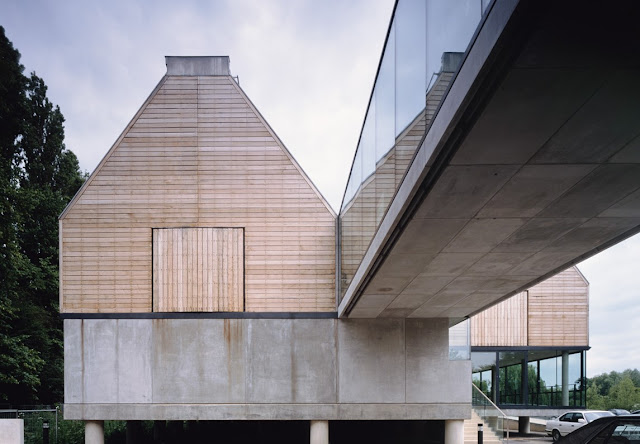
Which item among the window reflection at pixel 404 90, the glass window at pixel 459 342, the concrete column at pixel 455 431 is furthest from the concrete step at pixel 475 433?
the window reflection at pixel 404 90

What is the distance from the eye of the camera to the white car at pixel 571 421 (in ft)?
54.5

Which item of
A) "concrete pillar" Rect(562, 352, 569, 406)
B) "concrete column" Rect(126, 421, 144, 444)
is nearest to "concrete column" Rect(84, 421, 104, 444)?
"concrete column" Rect(126, 421, 144, 444)

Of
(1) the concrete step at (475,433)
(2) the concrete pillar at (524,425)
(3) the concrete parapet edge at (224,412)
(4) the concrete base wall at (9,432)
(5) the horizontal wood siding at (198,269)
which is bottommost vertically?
(2) the concrete pillar at (524,425)

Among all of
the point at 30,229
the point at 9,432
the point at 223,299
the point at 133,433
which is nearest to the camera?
the point at 9,432

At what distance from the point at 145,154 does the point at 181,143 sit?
944 mm

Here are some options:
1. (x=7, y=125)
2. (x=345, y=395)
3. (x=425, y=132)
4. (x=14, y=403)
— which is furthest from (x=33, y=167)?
(x=425, y=132)

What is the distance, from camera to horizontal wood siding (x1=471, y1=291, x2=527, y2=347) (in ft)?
67.1

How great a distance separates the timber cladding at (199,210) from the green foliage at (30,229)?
6.46 meters

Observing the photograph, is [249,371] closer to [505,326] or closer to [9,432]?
[9,432]

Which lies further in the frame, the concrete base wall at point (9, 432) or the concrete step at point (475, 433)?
the concrete step at point (475, 433)

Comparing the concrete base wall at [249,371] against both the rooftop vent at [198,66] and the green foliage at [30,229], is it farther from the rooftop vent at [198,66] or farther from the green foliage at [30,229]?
the green foliage at [30,229]

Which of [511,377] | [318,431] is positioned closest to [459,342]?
[318,431]

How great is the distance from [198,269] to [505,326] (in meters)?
13.3

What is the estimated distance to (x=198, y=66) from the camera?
13180 mm
